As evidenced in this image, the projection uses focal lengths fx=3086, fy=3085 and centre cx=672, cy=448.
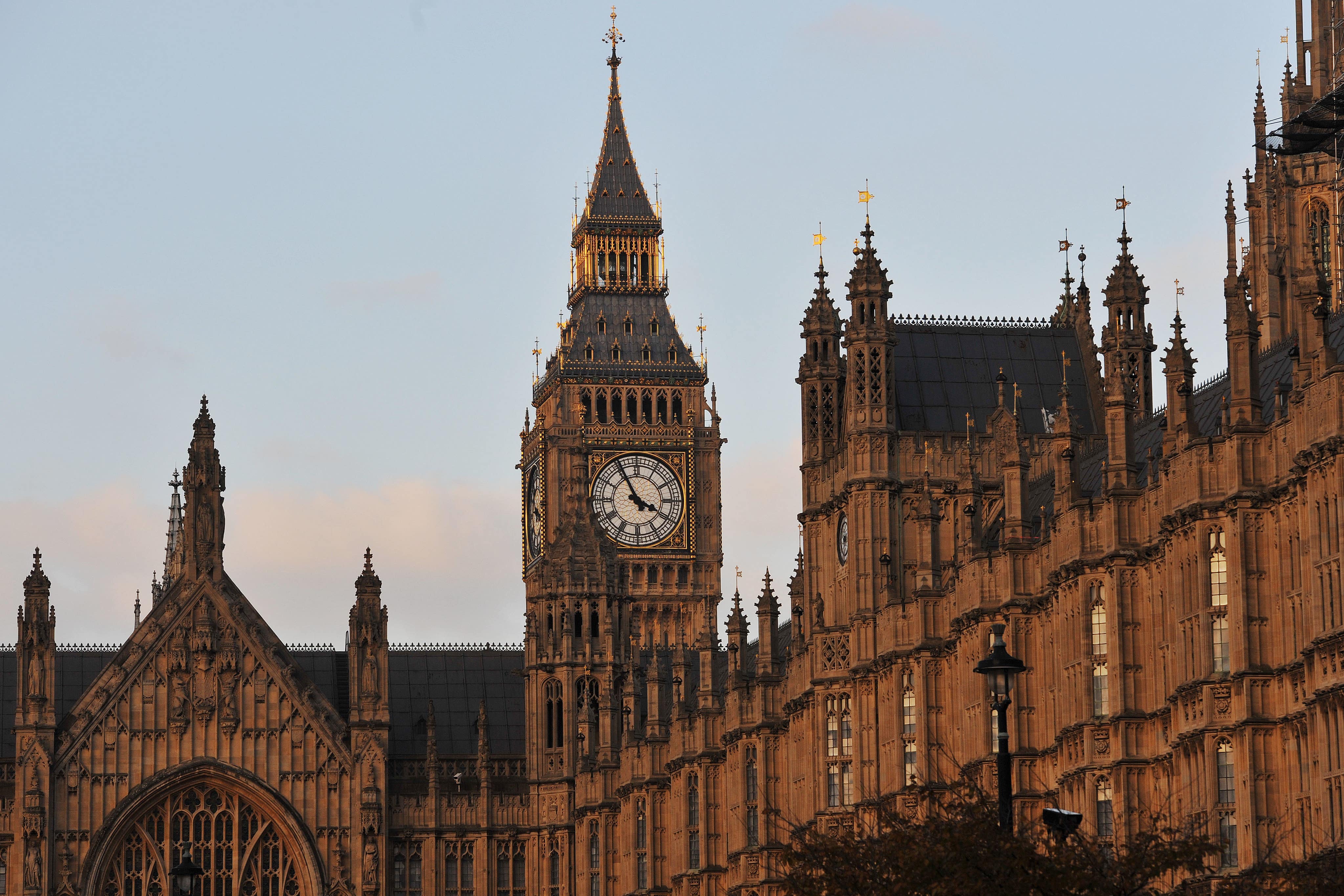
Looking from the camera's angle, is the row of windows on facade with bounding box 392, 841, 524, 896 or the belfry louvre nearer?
the belfry louvre

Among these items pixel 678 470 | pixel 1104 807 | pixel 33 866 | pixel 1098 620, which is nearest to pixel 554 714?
pixel 33 866

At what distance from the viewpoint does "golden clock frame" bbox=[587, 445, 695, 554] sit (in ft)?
632

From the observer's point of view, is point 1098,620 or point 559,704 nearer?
point 1098,620

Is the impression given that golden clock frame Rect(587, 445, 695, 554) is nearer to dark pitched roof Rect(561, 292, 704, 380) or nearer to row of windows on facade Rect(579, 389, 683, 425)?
row of windows on facade Rect(579, 389, 683, 425)

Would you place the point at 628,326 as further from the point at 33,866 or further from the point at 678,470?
the point at 33,866

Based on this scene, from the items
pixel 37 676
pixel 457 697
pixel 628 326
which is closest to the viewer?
pixel 37 676

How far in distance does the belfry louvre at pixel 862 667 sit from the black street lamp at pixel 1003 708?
1203 cm

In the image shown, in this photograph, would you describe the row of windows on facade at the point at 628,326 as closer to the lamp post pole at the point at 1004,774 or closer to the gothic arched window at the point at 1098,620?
the gothic arched window at the point at 1098,620

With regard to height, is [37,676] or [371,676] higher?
[371,676]

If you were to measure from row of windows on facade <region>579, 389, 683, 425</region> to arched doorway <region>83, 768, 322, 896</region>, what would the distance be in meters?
68.8

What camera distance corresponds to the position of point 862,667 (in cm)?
9225

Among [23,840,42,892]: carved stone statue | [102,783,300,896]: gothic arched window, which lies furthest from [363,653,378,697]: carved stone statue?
[23,840,42,892]: carved stone statue

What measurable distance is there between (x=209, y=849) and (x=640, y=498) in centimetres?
6795

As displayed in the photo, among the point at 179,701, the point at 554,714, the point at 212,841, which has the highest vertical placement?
the point at 179,701
